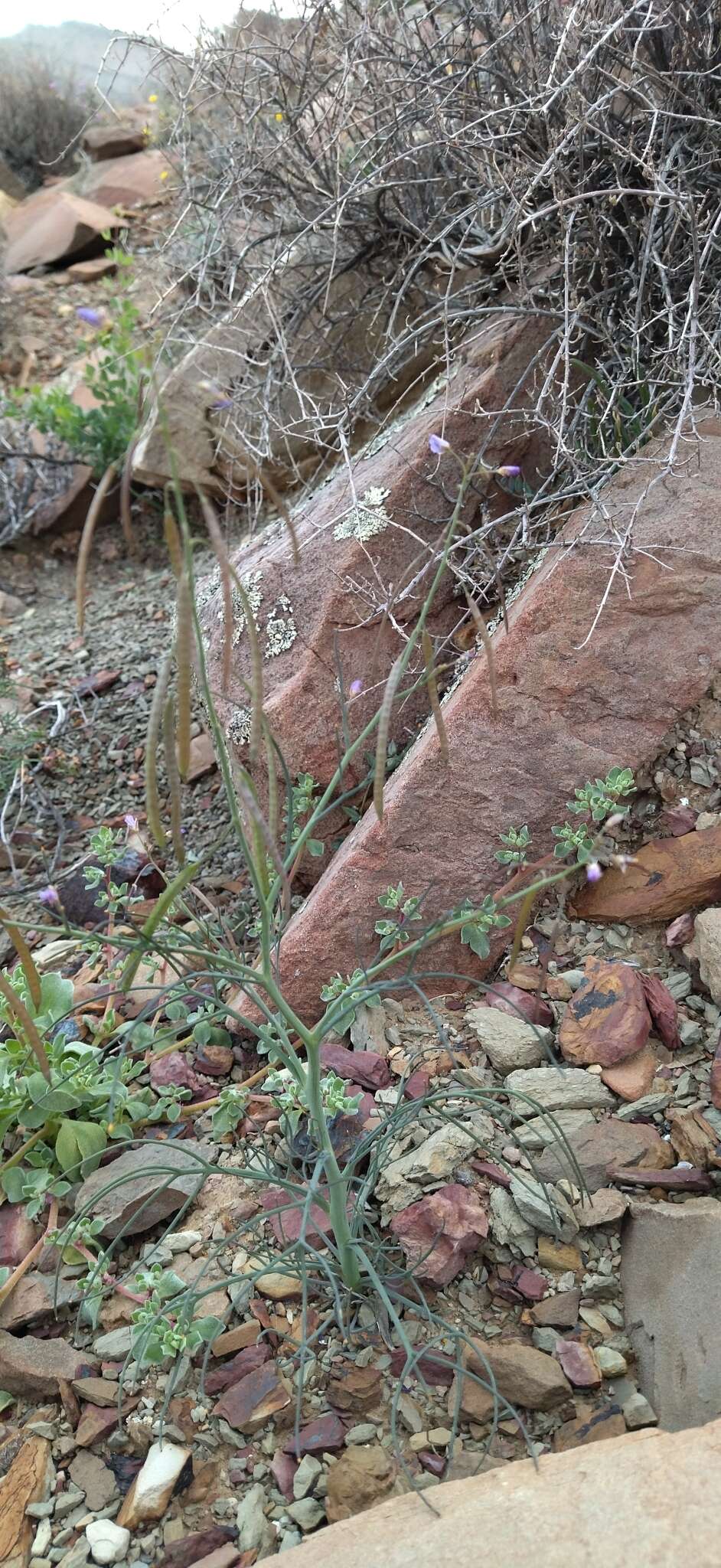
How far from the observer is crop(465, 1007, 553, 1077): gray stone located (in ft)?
6.77

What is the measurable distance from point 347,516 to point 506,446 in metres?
0.42

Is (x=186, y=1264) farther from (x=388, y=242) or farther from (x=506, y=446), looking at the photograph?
(x=388, y=242)

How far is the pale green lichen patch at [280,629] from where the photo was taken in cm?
272

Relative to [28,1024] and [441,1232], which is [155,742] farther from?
[441,1232]

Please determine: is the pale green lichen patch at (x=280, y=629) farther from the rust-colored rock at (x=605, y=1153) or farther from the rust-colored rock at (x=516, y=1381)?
the rust-colored rock at (x=516, y=1381)

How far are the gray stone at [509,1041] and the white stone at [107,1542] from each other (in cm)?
94

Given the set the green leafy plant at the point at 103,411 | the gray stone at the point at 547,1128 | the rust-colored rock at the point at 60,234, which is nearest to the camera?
the gray stone at the point at 547,1128

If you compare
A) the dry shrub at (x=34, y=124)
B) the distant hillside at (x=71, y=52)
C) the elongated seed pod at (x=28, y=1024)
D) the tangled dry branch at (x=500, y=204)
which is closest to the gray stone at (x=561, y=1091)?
the elongated seed pod at (x=28, y=1024)

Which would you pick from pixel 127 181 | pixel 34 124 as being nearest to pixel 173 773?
pixel 127 181

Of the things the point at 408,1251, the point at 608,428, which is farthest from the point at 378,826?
the point at 608,428

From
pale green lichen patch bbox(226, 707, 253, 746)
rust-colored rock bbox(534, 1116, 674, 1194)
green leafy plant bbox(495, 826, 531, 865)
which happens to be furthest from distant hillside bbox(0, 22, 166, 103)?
rust-colored rock bbox(534, 1116, 674, 1194)

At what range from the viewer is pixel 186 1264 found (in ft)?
6.18

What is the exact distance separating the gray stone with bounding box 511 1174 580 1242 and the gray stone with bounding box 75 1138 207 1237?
0.54 metres

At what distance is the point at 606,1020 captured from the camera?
2061mm
